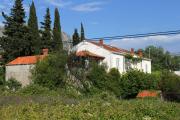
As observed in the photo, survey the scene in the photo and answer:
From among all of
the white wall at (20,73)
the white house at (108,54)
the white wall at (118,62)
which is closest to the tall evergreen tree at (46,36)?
the white house at (108,54)

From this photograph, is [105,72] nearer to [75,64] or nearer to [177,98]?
[75,64]

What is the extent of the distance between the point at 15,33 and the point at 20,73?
581 cm

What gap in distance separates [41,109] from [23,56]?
53.8 meters

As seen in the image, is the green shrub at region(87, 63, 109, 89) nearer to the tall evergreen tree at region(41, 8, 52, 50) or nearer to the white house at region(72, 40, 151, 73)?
the white house at region(72, 40, 151, 73)

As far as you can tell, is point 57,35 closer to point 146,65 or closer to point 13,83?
point 13,83

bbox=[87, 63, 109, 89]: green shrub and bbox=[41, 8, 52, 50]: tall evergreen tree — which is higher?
bbox=[41, 8, 52, 50]: tall evergreen tree

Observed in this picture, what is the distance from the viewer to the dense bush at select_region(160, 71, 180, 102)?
225 feet

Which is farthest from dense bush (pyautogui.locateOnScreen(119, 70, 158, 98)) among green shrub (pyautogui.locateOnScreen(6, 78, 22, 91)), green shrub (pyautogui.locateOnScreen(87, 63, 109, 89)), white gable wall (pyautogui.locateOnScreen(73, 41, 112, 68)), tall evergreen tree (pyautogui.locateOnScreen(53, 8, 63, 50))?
green shrub (pyautogui.locateOnScreen(6, 78, 22, 91))

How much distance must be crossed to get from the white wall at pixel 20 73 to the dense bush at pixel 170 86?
19410 millimetres

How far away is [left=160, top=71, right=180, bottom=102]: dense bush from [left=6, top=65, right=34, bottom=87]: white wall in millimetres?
19410

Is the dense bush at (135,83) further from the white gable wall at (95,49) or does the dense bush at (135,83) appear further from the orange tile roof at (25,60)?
the orange tile roof at (25,60)

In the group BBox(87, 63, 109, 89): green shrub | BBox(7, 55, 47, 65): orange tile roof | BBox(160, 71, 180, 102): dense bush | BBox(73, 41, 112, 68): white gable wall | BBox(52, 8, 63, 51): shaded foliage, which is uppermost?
BBox(52, 8, 63, 51): shaded foliage

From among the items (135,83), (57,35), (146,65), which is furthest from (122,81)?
(146,65)

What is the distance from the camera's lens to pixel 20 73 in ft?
232
